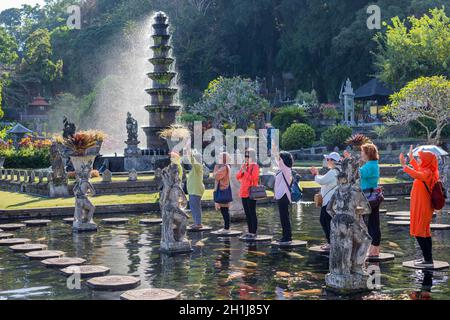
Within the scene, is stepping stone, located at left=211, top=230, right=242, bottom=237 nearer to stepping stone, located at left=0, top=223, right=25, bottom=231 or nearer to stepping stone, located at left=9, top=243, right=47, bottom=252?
stepping stone, located at left=9, top=243, right=47, bottom=252

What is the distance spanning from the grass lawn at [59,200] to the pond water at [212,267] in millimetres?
3805

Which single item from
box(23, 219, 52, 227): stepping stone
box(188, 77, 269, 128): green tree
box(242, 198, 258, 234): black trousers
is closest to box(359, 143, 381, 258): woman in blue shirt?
box(242, 198, 258, 234): black trousers

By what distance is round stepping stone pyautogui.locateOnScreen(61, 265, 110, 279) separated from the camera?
9.93m

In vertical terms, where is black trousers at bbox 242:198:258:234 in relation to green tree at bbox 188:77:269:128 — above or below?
below

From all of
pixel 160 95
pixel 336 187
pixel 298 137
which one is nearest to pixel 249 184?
pixel 336 187

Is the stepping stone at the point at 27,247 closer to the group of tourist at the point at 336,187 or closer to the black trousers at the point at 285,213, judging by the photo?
the group of tourist at the point at 336,187

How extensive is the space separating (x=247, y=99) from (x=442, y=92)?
57.8 ft

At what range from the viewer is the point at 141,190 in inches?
925

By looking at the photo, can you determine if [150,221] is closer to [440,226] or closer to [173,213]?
[173,213]

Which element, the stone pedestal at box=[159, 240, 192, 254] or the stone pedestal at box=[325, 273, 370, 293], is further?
the stone pedestal at box=[159, 240, 192, 254]

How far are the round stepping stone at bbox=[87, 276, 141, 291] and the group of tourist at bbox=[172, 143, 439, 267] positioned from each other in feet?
10.9

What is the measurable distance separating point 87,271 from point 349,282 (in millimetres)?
4020

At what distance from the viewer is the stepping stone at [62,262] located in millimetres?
10789
